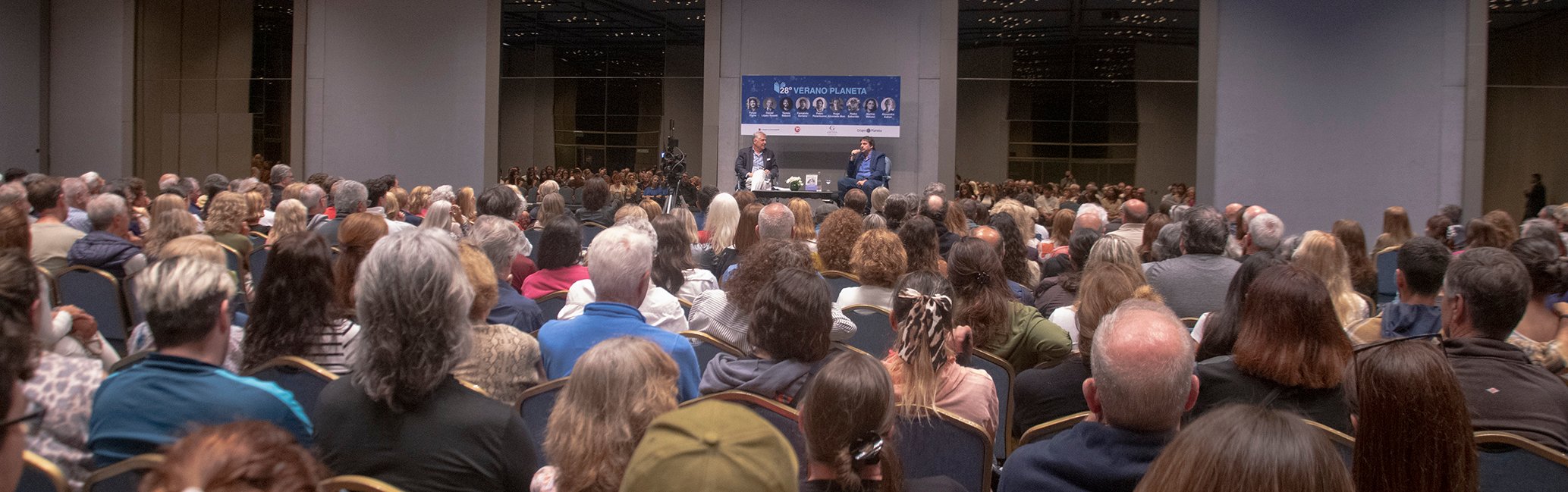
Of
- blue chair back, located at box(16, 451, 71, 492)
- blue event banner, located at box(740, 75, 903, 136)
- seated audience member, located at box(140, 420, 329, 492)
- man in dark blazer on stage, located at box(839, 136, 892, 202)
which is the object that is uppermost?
blue event banner, located at box(740, 75, 903, 136)

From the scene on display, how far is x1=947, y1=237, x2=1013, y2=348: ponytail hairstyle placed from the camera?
13.3ft

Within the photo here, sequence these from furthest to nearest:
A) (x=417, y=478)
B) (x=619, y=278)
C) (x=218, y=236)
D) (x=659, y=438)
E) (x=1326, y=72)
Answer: (x=1326, y=72), (x=218, y=236), (x=619, y=278), (x=417, y=478), (x=659, y=438)

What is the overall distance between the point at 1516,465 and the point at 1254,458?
1557 millimetres

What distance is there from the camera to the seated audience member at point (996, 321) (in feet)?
13.3

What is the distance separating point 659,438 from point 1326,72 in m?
14.6

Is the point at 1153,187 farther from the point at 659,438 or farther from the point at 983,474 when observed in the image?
the point at 659,438

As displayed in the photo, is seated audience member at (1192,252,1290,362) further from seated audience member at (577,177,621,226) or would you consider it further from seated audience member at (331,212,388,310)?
seated audience member at (577,177,621,226)

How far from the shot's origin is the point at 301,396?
9.66ft

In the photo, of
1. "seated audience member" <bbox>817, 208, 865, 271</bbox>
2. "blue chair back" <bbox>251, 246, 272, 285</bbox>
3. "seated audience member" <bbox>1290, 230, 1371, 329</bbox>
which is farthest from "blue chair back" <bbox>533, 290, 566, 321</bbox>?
"seated audience member" <bbox>1290, 230, 1371, 329</bbox>

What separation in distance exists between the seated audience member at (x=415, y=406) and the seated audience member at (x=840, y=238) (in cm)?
382

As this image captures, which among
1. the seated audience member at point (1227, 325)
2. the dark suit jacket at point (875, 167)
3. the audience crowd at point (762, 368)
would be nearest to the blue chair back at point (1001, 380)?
the audience crowd at point (762, 368)

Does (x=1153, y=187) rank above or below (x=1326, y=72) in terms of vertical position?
below

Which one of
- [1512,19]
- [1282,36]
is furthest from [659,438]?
[1512,19]

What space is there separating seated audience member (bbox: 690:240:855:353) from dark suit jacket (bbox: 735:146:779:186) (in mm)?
9770
